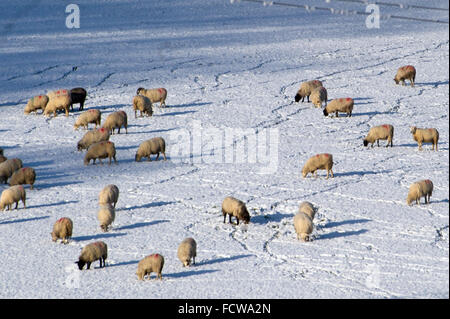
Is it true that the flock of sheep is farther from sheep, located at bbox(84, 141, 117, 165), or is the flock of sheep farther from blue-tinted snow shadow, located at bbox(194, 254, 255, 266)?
blue-tinted snow shadow, located at bbox(194, 254, 255, 266)

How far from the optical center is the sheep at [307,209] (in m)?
12.5

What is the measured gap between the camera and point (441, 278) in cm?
1060

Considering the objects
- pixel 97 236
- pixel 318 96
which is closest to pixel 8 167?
pixel 97 236

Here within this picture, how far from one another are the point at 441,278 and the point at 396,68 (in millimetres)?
12748

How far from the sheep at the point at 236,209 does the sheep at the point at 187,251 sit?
1.29m

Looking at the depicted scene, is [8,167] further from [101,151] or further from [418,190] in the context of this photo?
[418,190]

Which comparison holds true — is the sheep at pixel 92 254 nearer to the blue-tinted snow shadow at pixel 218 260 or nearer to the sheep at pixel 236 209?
the blue-tinted snow shadow at pixel 218 260

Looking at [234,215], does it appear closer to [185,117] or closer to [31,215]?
[31,215]

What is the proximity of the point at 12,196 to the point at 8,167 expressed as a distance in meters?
1.49

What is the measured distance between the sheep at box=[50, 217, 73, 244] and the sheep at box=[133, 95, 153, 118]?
6.53 m

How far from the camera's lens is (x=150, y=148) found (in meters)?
15.7

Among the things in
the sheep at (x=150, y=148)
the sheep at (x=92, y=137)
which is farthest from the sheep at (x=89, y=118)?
the sheep at (x=150, y=148)

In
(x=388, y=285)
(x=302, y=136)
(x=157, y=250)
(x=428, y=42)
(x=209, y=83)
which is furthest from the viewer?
(x=428, y=42)

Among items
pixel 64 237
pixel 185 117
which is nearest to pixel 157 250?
pixel 64 237
